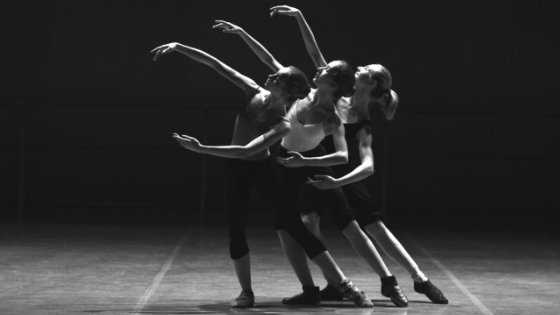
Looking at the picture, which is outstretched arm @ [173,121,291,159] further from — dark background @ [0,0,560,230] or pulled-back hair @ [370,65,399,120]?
A: dark background @ [0,0,560,230]

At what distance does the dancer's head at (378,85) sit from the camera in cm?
482

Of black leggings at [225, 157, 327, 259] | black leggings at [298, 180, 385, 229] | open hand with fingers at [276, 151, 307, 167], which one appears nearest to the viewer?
open hand with fingers at [276, 151, 307, 167]

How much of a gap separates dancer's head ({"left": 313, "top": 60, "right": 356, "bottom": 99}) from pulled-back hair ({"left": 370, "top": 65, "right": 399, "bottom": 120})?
28 centimetres

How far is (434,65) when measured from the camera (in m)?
10.6

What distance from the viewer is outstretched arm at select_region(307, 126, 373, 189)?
4387 millimetres

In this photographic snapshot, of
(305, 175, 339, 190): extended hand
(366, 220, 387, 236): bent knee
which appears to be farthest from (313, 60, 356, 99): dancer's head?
(366, 220, 387, 236): bent knee

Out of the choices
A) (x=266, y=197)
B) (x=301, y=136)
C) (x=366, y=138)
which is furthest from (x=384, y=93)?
(x=266, y=197)

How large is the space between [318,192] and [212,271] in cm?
154

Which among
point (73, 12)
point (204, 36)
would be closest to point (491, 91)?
point (204, 36)

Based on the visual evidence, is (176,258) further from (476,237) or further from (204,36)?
(204,36)

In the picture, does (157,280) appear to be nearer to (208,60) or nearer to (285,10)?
(208,60)

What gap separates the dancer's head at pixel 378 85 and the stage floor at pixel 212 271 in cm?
114

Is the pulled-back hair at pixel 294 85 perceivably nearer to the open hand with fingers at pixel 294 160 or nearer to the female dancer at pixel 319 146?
the female dancer at pixel 319 146

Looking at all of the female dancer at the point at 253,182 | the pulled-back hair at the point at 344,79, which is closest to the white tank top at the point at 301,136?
the female dancer at the point at 253,182
